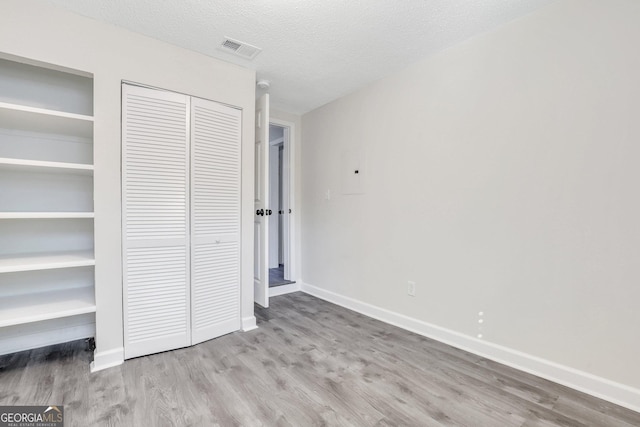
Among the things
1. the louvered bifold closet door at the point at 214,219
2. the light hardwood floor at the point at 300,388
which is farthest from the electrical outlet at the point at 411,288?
the louvered bifold closet door at the point at 214,219

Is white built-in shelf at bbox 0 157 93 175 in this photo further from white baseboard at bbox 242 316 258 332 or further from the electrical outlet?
the electrical outlet

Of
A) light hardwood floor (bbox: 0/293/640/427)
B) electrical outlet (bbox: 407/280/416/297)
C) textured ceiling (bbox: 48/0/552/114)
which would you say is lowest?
light hardwood floor (bbox: 0/293/640/427)

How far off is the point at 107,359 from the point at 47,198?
1.37 meters

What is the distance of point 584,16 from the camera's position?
70.8 inches

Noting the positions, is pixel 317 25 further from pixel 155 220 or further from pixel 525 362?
pixel 525 362

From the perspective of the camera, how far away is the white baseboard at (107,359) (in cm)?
205

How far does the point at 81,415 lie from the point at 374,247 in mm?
2517

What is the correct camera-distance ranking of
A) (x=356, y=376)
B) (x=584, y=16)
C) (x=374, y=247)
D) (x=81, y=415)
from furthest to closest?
(x=374, y=247) → (x=356, y=376) → (x=584, y=16) → (x=81, y=415)

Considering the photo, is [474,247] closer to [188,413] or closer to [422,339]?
[422,339]

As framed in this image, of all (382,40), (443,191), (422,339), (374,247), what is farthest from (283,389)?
(382,40)

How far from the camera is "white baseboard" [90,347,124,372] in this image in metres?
2.05

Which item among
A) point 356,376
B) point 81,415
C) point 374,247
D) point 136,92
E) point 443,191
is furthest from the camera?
point 374,247

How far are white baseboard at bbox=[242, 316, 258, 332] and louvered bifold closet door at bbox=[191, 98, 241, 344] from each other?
6 centimetres

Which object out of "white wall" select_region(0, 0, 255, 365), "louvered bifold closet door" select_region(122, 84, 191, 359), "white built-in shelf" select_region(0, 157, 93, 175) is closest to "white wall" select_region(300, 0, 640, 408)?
"louvered bifold closet door" select_region(122, 84, 191, 359)
